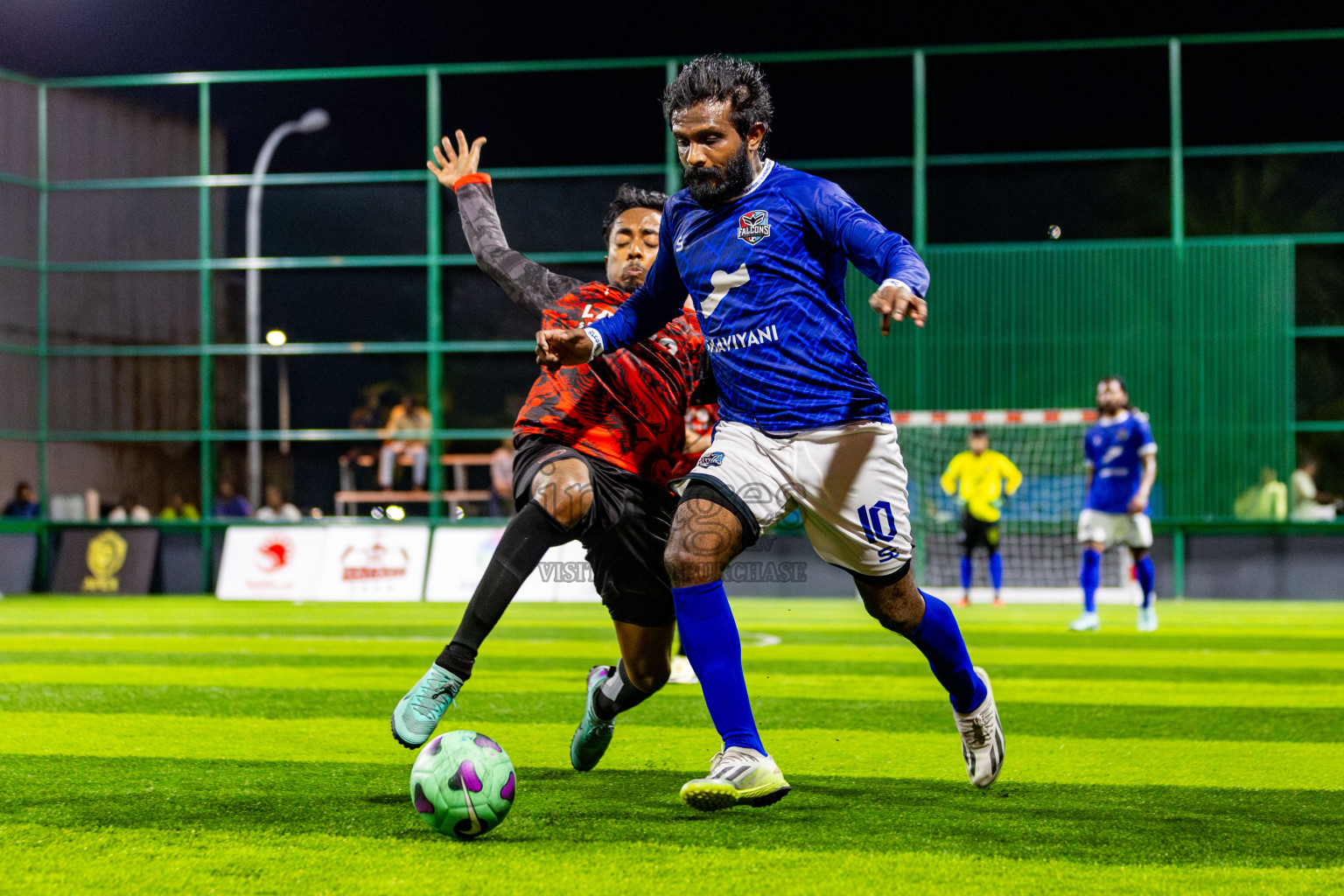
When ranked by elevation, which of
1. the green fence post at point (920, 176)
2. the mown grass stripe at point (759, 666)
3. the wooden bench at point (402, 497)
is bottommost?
the mown grass stripe at point (759, 666)

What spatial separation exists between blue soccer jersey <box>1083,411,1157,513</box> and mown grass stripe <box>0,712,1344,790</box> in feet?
24.3

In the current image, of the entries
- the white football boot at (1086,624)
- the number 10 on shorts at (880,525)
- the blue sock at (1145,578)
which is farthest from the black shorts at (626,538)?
the blue sock at (1145,578)

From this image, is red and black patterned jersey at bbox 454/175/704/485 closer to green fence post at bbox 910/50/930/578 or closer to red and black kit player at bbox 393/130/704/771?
red and black kit player at bbox 393/130/704/771

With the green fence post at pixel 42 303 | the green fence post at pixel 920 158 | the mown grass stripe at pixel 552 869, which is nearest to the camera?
the mown grass stripe at pixel 552 869

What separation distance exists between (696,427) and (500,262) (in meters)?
1.92

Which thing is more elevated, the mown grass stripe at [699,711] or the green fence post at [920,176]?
the green fence post at [920,176]

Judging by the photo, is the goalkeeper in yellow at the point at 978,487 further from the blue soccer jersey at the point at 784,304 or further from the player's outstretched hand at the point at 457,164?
the blue soccer jersey at the point at 784,304

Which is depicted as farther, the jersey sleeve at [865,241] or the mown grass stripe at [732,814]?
the jersey sleeve at [865,241]

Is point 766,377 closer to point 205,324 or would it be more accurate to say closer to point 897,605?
point 897,605

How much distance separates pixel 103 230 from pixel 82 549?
520 cm

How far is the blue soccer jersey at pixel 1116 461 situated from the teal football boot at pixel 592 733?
9.23 metres

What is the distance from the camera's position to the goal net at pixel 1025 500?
1892 centimetres

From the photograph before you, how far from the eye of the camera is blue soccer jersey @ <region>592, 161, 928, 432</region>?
4.14 meters

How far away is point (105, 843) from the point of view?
3662 millimetres
